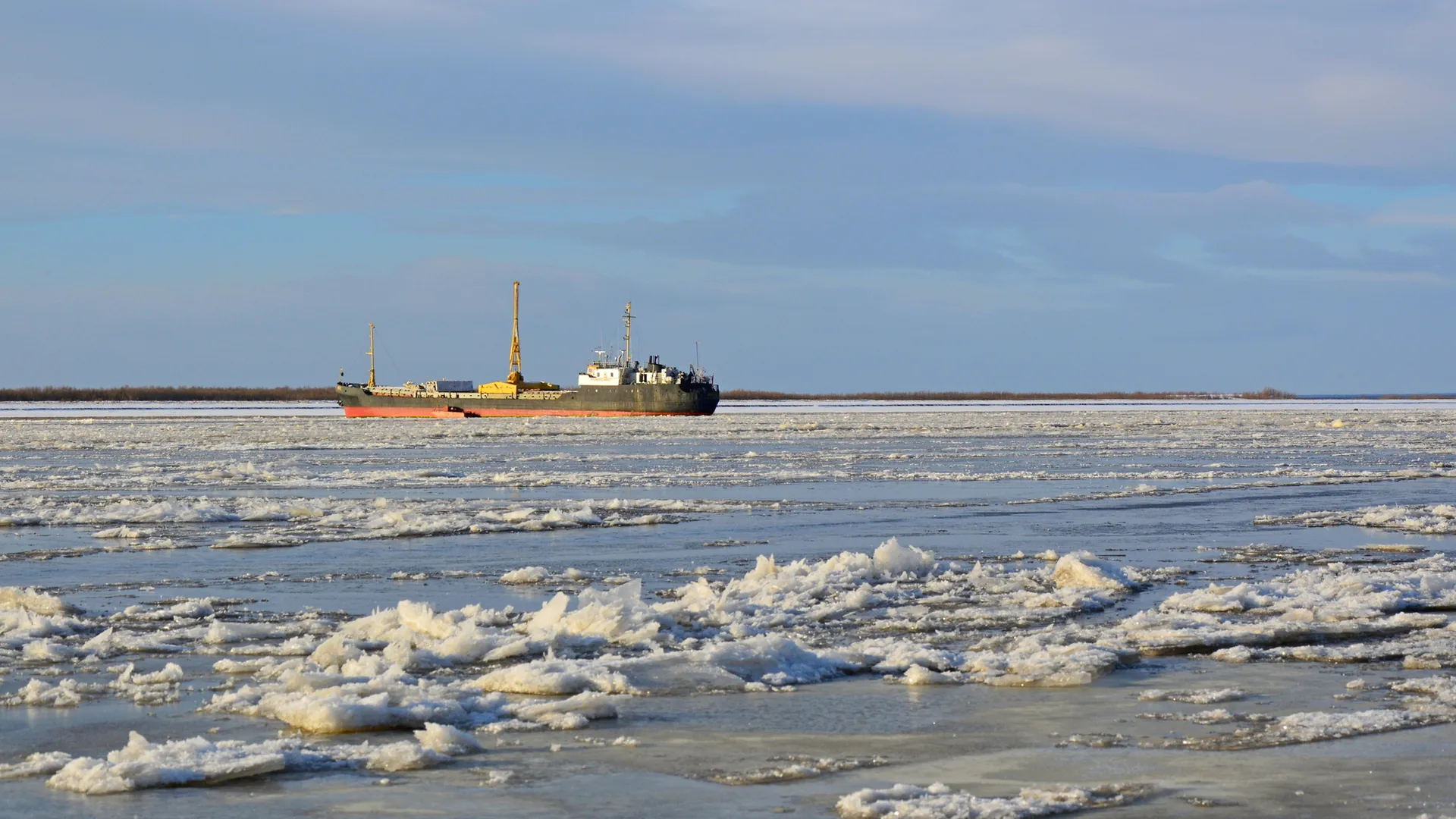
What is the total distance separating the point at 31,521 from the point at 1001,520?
12.5m

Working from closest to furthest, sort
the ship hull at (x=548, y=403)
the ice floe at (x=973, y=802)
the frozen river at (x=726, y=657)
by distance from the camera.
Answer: the ice floe at (x=973, y=802) < the frozen river at (x=726, y=657) < the ship hull at (x=548, y=403)

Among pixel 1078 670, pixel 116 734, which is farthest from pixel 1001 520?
pixel 116 734

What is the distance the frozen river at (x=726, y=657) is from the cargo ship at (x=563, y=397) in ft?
226

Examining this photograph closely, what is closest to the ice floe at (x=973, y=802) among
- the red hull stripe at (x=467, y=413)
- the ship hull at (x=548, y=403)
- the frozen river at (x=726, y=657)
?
the frozen river at (x=726, y=657)

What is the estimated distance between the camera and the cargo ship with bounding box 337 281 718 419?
91750mm

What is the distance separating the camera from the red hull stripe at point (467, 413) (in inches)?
3639

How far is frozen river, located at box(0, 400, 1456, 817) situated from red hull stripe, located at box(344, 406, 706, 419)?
2738 inches

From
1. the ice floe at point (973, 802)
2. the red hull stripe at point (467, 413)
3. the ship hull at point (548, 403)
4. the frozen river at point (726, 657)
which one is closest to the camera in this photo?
the ice floe at point (973, 802)

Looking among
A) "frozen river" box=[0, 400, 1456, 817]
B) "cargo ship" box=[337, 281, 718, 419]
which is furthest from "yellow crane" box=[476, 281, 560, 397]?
"frozen river" box=[0, 400, 1456, 817]

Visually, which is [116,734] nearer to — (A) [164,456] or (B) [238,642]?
(B) [238,642]

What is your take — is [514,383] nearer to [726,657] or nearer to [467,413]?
[467,413]

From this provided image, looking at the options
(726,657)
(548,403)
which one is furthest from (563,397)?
(726,657)

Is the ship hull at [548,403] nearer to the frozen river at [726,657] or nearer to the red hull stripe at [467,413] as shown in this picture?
the red hull stripe at [467,413]

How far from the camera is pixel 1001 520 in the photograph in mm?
19641
